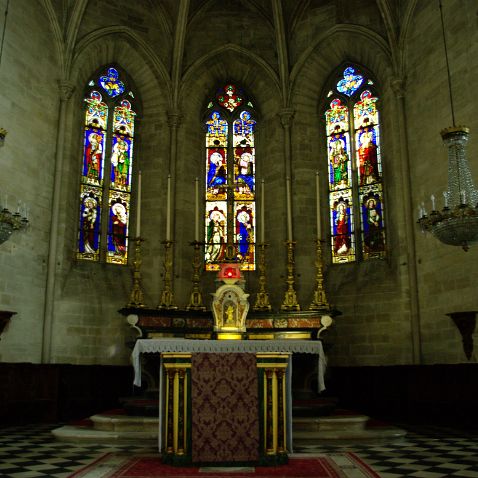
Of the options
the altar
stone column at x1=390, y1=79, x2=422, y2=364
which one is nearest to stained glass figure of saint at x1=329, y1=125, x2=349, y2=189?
stone column at x1=390, y1=79, x2=422, y2=364

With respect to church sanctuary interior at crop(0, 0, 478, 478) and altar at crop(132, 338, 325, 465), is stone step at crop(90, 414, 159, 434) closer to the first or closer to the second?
church sanctuary interior at crop(0, 0, 478, 478)

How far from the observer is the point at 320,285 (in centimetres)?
1117

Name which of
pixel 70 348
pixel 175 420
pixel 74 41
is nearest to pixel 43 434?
pixel 70 348

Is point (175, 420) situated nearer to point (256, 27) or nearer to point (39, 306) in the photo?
point (39, 306)

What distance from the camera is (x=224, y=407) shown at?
6.75m

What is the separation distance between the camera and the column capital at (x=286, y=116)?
14.7m

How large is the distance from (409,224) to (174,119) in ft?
20.3

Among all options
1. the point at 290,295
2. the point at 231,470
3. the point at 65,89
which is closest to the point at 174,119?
the point at 65,89

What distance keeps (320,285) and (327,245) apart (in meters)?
3.13

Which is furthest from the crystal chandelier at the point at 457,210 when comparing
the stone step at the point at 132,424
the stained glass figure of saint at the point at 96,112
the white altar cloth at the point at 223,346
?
the stained glass figure of saint at the point at 96,112

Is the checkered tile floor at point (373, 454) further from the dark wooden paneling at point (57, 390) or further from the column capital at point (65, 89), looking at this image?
the column capital at point (65, 89)

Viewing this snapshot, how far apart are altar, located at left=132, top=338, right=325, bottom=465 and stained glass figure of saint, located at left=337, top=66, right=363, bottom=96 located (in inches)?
374

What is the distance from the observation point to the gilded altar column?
39.5ft

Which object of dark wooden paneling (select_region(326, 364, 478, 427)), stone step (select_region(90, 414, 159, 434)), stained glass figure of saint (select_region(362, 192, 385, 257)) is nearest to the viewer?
stone step (select_region(90, 414, 159, 434))
